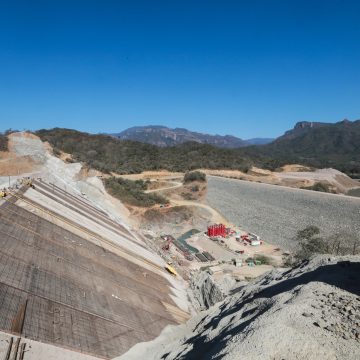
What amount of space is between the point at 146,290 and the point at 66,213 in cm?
872

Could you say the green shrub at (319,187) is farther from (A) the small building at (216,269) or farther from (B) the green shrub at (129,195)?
(A) the small building at (216,269)

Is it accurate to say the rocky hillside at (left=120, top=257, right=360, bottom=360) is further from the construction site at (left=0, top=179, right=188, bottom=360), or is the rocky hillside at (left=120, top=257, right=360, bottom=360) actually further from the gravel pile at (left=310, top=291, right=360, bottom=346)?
the construction site at (left=0, top=179, right=188, bottom=360)

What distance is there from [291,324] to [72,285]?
1061cm

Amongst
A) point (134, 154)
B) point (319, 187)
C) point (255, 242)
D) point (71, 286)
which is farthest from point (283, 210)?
point (134, 154)

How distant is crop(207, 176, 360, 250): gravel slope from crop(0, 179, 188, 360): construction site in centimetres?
1581

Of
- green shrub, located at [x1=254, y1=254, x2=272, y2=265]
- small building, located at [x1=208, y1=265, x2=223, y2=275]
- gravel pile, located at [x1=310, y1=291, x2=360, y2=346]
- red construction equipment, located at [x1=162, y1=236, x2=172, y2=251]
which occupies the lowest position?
green shrub, located at [x1=254, y1=254, x2=272, y2=265]

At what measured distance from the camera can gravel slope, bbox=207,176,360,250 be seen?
3335 cm

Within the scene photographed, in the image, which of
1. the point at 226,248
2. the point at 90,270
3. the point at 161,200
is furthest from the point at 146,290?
the point at 161,200

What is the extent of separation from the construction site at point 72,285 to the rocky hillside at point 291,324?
1963 mm

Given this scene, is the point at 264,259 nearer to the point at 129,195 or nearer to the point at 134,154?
the point at 129,195

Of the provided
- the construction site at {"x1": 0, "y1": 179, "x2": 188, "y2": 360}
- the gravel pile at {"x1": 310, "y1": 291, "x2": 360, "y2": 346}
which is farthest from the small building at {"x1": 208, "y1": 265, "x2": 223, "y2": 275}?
the gravel pile at {"x1": 310, "y1": 291, "x2": 360, "y2": 346}

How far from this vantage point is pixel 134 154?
324ft

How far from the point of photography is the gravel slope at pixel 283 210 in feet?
109

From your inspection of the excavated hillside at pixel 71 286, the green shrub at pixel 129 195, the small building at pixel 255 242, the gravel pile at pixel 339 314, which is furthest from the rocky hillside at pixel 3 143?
the gravel pile at pixel 339 314
